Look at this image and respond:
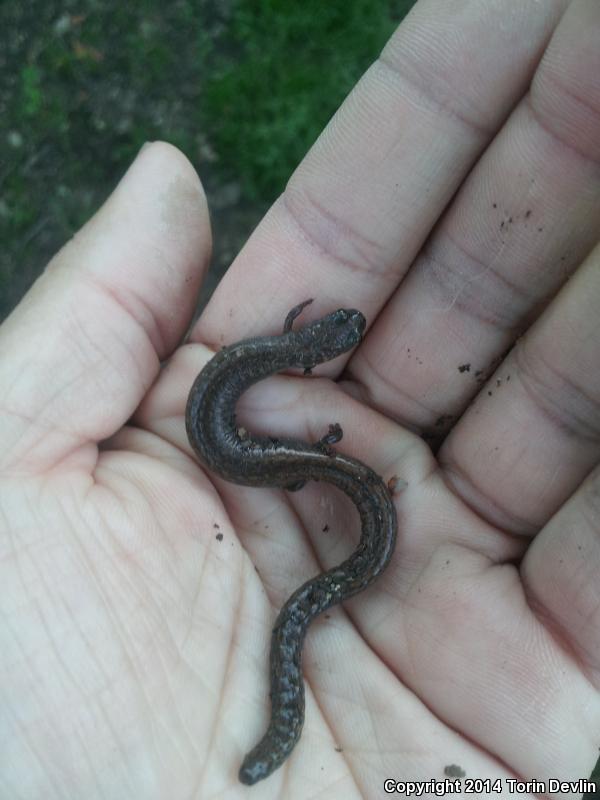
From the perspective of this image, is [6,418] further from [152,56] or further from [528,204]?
[152,56]

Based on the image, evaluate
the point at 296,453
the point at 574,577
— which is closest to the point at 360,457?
the point at 296,453

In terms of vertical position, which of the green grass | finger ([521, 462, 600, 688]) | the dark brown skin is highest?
the green grass

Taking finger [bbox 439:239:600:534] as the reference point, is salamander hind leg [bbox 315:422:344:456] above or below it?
below

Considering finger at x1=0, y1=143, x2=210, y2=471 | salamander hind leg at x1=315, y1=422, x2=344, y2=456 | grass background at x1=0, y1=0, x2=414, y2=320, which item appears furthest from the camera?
grass background at x1=0, y1=0, x2=414, y2=320

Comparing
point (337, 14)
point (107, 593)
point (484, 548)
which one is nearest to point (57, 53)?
point (337, 14)

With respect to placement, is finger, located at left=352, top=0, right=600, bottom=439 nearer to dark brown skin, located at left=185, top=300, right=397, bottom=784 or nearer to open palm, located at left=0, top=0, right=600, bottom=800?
open palm, located at left=0, top=0, right=600, bottom=800

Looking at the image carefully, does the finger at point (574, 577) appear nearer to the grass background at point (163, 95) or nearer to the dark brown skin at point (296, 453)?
the dark brown skin at point (296, 453)

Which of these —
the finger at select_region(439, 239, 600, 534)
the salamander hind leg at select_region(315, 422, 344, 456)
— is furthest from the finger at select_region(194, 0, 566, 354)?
the finger at select_region(439, 239, 600, 534)
